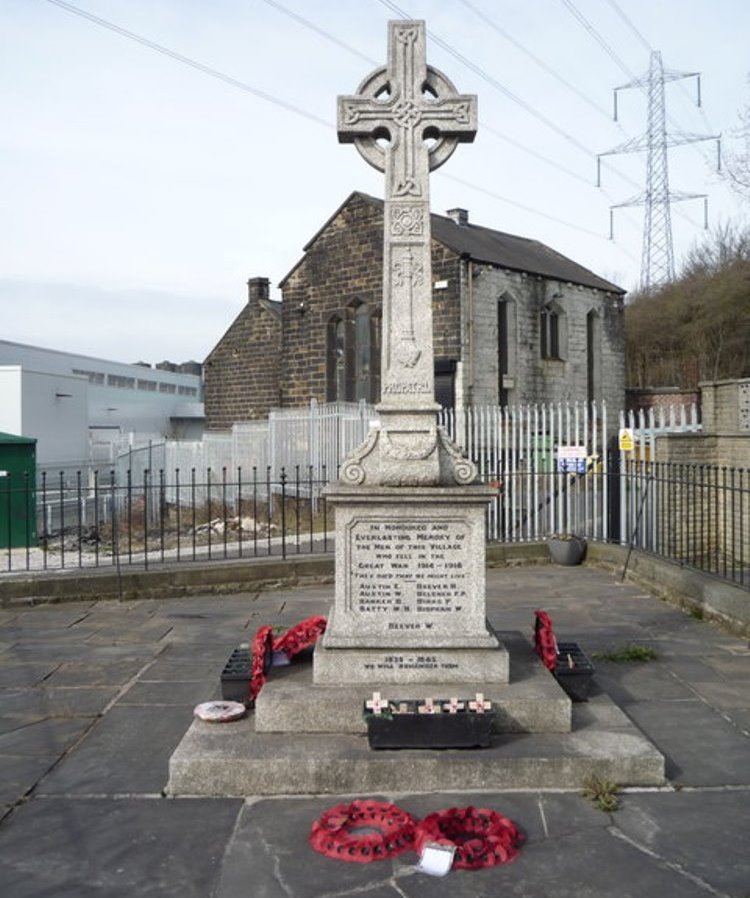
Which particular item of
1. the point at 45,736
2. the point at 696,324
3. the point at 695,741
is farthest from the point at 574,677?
the point at 696,324

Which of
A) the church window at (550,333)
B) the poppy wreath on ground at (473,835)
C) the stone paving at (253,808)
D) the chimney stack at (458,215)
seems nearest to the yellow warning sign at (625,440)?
the stone paving at (253,808)

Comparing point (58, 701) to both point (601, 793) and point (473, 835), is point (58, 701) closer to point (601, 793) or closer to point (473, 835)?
point (473, 835)

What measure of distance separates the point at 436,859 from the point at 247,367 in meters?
26.0

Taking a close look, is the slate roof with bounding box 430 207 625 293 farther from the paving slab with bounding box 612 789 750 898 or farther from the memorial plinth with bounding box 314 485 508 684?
the paving slab with bounding box 612 789 750 898

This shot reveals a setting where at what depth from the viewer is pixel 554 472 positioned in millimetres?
12492

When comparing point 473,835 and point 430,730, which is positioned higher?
point 430,730

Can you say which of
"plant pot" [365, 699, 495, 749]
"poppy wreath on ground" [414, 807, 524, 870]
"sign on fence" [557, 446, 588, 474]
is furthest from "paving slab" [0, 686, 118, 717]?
"sign on fence" [557, 446, 588, 474]

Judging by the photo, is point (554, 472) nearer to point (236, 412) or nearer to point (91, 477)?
point (91, 477)

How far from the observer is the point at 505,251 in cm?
2512

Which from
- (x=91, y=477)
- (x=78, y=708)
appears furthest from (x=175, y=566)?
(x=91, y=477)

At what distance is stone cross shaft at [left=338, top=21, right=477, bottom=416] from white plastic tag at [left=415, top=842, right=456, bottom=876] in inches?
105

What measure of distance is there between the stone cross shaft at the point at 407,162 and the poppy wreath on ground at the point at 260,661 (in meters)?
1.71

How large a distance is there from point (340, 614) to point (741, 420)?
10661 millimetres

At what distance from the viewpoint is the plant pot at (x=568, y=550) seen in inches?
452
